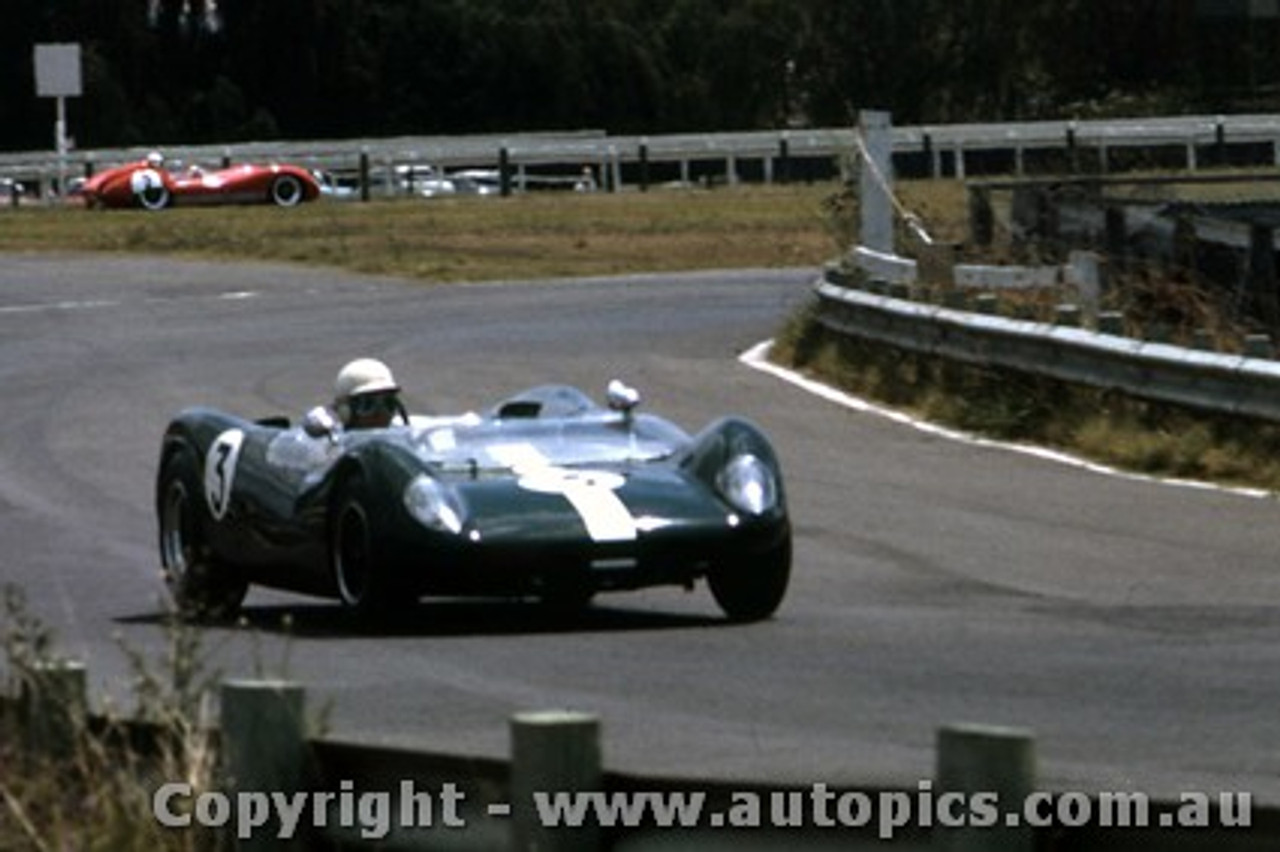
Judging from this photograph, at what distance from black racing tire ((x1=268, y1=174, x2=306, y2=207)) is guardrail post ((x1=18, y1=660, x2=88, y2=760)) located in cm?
4750

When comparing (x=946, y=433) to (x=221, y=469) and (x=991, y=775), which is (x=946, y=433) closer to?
(x=221, y=469)

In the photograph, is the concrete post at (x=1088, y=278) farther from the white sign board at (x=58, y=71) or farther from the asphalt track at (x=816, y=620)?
the white sign board at (x=58, y=71)

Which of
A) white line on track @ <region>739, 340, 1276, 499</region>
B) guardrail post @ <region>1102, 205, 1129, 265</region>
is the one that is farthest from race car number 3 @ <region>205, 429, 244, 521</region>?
guardrail post @ <region>1102, 205, 1129, 265</region>

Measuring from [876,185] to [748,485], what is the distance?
14.2 m

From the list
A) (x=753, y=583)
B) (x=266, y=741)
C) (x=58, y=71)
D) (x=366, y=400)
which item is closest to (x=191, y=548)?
(x=366, y=400)

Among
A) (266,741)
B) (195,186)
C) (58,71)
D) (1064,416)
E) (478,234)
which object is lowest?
(478,234)

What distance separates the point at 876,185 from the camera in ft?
84.4

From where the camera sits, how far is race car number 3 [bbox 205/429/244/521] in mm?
12789

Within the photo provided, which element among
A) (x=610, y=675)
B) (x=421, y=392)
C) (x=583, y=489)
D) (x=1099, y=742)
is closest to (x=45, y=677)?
(x=1099, y=742)

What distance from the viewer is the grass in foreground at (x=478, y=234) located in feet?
132

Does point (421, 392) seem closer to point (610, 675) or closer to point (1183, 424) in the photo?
point (1183, 424)

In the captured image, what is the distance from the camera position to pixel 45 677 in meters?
6.64

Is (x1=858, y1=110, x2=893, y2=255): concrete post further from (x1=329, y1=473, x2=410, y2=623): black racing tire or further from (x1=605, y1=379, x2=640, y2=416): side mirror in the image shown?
(x1=329, y1=473, x2=410, y2=623): black racing tire

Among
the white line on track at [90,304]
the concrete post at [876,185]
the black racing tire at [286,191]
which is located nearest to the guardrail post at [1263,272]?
the concrete post at [876,185]
